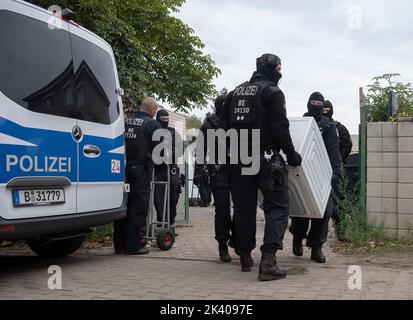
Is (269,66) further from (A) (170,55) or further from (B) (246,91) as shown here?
(A) (170,55)

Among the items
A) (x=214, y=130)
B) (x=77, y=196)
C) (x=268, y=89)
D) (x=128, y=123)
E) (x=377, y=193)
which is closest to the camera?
(x=268, y=89)

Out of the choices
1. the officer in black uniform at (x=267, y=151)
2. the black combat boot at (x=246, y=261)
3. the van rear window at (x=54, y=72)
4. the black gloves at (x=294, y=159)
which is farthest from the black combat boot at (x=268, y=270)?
the van rear window at (x=54, y=72)

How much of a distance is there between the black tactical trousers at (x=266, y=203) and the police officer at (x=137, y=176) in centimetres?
160

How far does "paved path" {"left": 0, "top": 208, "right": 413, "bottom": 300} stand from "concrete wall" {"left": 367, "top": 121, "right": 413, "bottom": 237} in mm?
807

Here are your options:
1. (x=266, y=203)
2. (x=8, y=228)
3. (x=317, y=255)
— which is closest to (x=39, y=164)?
(x=8, y=228)

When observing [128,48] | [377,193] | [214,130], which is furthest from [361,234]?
[128,48]

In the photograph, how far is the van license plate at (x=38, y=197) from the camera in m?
4.44

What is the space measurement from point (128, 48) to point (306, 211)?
628 cm

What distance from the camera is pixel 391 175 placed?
693 cm

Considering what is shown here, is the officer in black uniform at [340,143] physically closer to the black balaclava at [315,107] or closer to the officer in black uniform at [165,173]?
the black balaclava at [315,107]

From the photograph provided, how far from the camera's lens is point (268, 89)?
4.86m

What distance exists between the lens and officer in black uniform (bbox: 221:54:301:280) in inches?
189

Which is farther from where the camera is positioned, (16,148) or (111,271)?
(111,271)

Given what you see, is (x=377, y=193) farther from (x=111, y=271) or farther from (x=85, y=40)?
(x=85, y=40)
